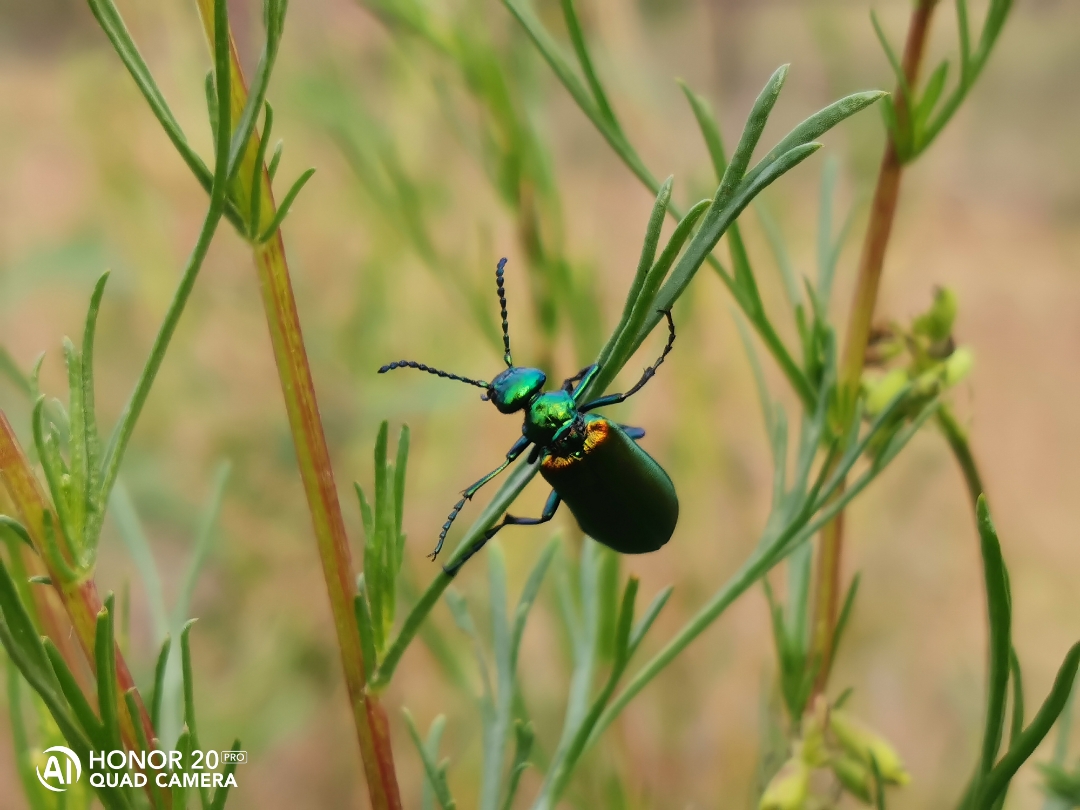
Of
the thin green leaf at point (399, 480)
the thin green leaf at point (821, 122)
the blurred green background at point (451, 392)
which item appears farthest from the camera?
the blurred green background at point (451, 392)

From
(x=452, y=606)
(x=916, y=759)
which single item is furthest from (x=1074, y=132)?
(x=452, y=606)

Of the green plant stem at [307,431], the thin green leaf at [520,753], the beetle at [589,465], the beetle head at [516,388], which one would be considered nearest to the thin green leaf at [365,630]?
the green plant stem at [307,431]

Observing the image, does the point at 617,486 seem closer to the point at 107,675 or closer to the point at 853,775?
the point at 853,775

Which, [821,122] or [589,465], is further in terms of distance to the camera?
[589,465]

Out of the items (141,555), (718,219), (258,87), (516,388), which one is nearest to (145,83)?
(258,87)

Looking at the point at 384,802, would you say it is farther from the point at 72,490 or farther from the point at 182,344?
the point at 182,344

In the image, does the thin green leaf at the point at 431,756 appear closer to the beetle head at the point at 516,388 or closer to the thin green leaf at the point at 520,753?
the thin green leaf at the point at 520,753
